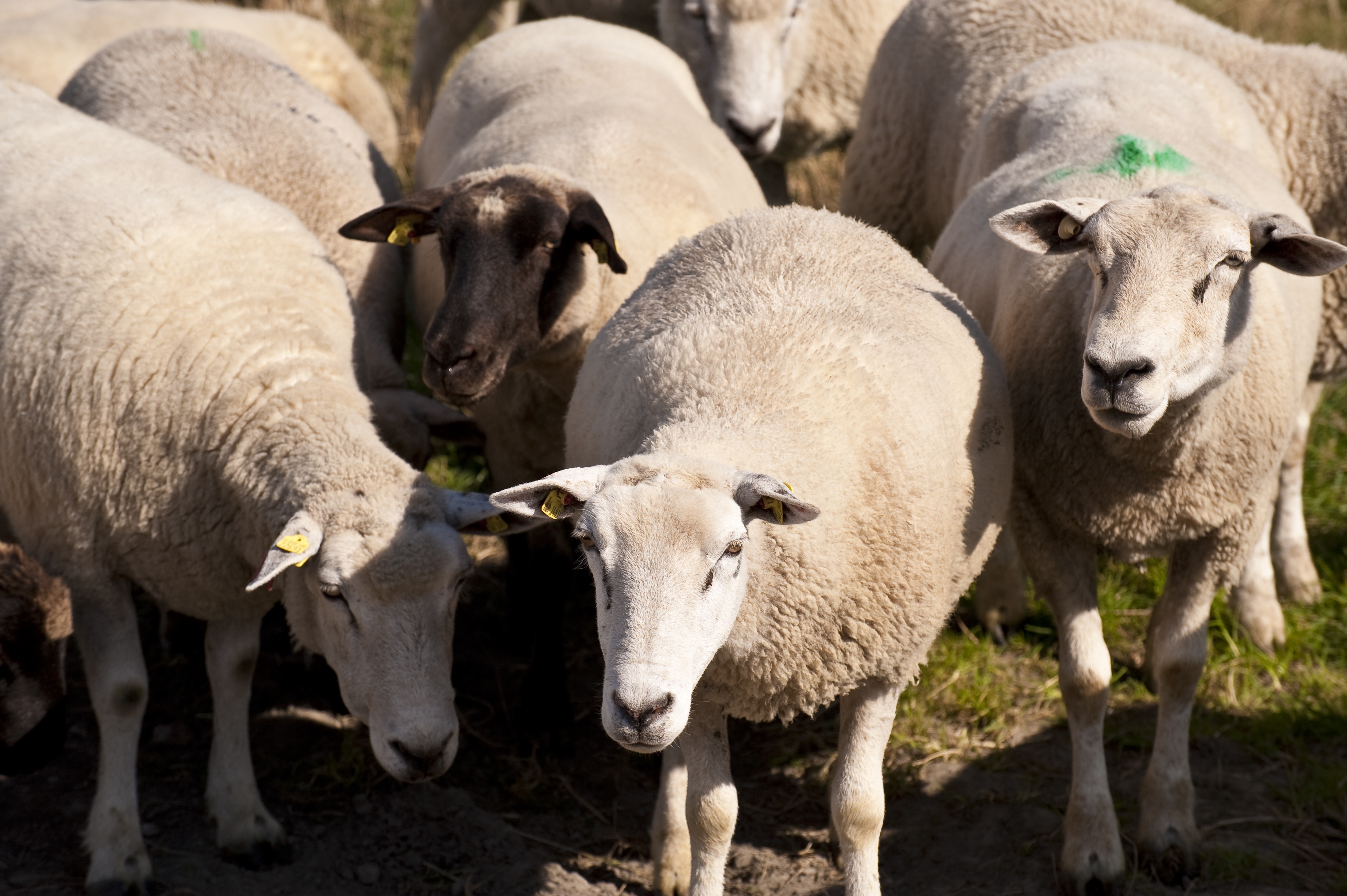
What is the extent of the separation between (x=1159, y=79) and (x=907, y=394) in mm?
1938

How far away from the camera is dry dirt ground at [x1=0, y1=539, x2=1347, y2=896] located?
3.61 meters

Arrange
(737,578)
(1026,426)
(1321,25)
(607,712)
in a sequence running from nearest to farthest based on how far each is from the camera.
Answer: (607,712) → (737,578) → (1026,426) → (1321,25)

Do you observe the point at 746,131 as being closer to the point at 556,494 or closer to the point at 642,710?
the point at 556,494

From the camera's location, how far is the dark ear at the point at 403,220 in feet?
12.8

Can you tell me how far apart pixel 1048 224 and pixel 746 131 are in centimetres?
278

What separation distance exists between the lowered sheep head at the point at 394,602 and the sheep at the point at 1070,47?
233 cm

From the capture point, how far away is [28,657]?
3.40 metres

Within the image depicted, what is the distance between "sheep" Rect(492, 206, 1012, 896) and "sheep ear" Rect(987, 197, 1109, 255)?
27cm

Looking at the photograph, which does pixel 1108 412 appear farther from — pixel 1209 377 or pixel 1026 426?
pixel 1026 426

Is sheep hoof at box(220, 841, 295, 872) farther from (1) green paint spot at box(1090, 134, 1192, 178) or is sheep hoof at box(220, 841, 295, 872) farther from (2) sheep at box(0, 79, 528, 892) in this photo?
(1) green paint spot at box(1090, 134, 1192, 178)

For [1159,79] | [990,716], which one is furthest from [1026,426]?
[1159,79]

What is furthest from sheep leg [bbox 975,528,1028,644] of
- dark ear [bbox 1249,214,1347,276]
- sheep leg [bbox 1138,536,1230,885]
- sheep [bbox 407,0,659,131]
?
sheep [bbox 407,0,659,131]

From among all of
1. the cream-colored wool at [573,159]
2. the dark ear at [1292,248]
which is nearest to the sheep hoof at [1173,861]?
the dark ear at [1292,248]

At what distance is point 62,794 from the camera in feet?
12.5
